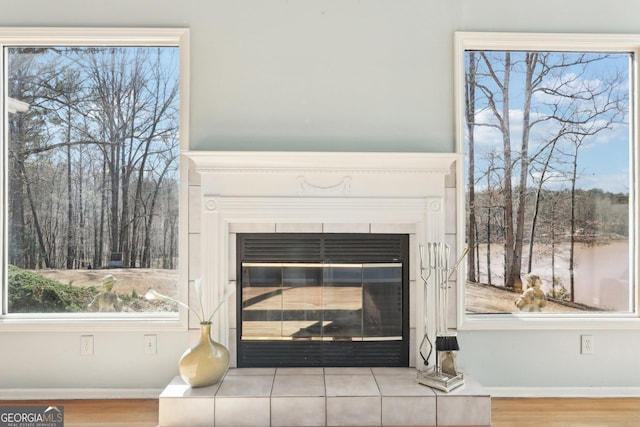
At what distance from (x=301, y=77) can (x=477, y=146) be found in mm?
1191

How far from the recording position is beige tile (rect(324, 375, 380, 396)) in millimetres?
2338

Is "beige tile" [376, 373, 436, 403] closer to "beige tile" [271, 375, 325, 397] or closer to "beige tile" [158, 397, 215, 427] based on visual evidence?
"beige tile" [271, 375, 325, 397]

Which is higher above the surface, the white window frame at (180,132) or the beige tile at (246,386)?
the white window frame at (180,132)

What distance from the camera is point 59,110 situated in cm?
282

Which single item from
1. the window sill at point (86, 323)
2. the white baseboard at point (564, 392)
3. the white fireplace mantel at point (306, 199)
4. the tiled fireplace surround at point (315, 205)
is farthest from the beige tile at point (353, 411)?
the window sill at point (86, 323)

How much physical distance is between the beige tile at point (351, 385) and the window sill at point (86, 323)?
959 millimetres

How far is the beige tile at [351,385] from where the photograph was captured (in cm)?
234

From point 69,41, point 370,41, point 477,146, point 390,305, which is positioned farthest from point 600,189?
point 69,41

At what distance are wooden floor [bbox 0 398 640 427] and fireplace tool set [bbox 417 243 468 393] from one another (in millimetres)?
349

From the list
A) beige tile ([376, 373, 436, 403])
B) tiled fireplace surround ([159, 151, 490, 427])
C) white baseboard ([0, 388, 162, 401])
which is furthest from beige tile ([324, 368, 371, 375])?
white baseboard ([0, 388, 162, 401])

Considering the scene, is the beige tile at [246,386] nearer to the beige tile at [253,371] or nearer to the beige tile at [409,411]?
the beige tile at [253,371]

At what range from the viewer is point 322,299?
9.03ft

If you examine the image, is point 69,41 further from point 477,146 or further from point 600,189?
point 600,189

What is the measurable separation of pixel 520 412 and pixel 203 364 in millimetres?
1794
